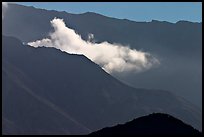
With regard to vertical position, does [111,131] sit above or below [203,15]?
above

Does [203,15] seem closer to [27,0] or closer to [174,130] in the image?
[27,0]

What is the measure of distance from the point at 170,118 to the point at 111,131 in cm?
1298

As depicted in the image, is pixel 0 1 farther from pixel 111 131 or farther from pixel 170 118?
pixel 170 118

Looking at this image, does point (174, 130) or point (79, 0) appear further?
point (174, 130)

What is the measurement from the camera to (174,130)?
259 ft

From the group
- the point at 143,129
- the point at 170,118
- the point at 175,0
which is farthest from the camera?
the point at 170,118

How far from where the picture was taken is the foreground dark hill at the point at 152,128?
76.9 m

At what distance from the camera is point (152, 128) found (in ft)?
262

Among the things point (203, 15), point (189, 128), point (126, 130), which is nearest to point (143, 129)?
point (126, 130)

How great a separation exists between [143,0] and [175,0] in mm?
1549

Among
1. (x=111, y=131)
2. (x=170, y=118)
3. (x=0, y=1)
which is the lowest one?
(x=0, y=1)

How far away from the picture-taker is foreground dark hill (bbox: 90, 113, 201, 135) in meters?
76.9

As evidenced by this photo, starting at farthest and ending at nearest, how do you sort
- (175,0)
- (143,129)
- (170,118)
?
(170,118) → (143,129) → (175,0)

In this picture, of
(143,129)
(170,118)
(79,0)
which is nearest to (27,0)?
(79,0)
